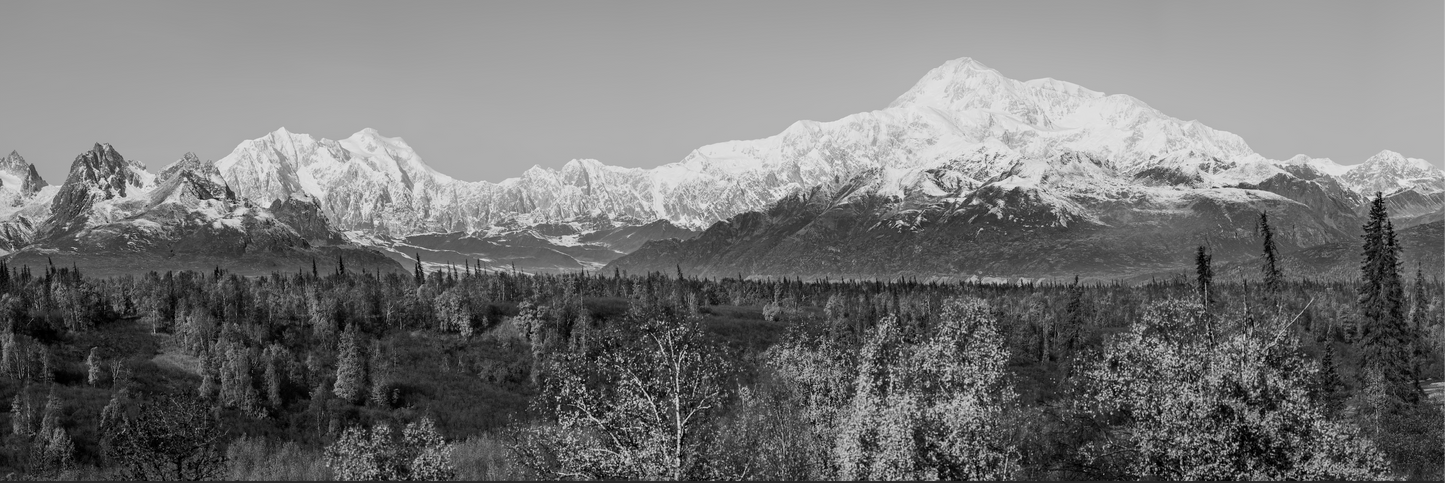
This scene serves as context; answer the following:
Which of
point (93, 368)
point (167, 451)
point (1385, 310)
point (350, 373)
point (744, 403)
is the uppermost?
point (1385, 310)

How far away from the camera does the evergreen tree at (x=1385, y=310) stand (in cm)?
10419

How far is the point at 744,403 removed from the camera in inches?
3337

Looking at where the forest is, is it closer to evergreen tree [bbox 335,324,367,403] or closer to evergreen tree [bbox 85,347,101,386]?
evergreen tree [bbox 335,324,367,403]

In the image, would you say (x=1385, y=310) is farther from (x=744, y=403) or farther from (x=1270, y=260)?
(x=744, y=403)

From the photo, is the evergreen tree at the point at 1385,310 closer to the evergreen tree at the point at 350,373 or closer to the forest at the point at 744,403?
the forest at the point at 744,403

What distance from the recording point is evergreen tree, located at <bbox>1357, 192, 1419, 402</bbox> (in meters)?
104

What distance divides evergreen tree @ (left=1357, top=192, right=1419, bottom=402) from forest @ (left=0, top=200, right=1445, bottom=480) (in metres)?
0.28

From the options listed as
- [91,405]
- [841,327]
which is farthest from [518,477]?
[841,327]

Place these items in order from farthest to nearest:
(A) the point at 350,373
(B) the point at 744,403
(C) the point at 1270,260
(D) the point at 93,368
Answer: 1. (A) the point at 350,373
2. (D) the point at 93,368
3. (C) the point at 1270,260
4. (B) the point at 744,403

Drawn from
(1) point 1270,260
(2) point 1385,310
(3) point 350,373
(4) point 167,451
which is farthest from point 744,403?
(3) point 350,373

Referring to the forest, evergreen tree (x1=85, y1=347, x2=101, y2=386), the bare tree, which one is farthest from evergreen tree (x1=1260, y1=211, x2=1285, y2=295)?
evergreen tree (x1=85, y1=347, x2=101, y2=386)

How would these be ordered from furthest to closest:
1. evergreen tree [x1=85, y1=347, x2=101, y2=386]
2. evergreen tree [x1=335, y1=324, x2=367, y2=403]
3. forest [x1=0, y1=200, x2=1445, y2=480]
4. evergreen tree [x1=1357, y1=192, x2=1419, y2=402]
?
evergreen tree [x1=85, y1=347, x2=101, y2=386], evergreen tree [x1=335, y1=324, x2=367, y2=403], evergreen tree [x1=1357, y1=192, x2=1419, y2=402], forest [x1=0, y1=200, x2=1445, y2=480]

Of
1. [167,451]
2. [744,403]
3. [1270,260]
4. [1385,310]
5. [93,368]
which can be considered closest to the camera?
[744,403]

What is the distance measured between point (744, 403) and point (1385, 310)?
6955cm
